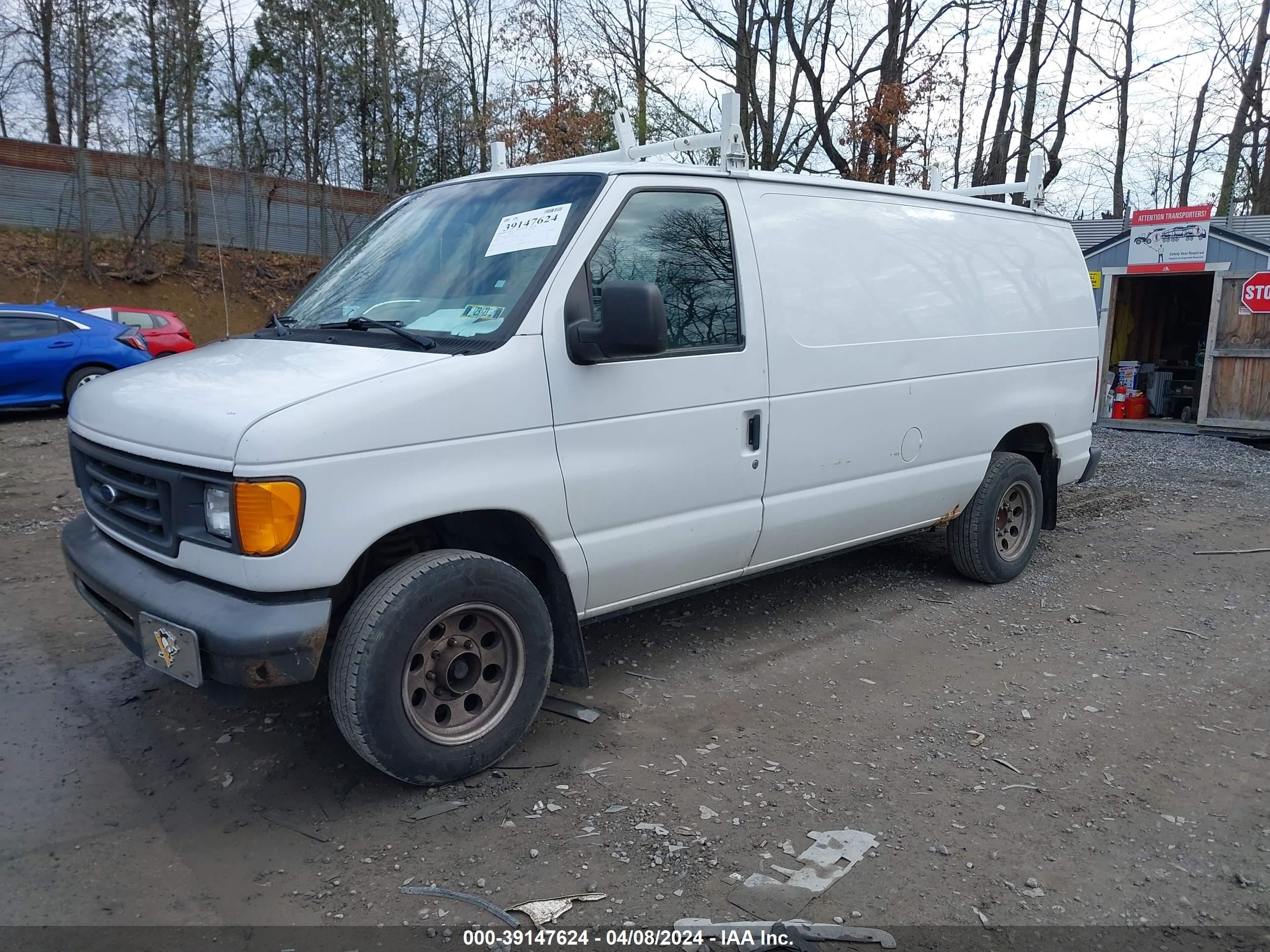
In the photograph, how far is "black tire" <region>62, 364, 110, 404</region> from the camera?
40.6 feet

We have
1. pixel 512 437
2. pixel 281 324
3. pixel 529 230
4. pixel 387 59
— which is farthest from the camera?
pixel 387 59

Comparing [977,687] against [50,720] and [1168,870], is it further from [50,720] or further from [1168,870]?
[50,720]

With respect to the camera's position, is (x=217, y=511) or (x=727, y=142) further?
(x=727, y=142)

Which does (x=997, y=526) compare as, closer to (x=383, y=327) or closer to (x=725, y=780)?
(x=725, y=780)

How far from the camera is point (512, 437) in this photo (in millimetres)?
3473

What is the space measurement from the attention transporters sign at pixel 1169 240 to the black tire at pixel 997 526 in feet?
31.3

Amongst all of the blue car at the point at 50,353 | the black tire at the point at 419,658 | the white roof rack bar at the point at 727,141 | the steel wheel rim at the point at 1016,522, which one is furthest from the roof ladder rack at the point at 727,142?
the blue car at the point at 50,353

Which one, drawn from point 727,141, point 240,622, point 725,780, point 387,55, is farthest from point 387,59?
point 725,780

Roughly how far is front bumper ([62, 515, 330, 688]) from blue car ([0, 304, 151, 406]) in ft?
33.3

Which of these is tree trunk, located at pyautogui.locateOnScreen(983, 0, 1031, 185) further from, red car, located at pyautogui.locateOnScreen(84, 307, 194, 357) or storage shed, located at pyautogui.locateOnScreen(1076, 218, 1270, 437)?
red car, located at pyautogui.locateOnScreen(84, 307, 194, 357)

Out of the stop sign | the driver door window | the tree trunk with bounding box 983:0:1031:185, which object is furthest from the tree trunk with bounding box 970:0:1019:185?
the driver door window

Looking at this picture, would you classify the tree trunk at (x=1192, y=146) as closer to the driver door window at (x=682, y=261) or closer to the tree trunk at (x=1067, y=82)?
the tree trunk at (x=1067, y=82)

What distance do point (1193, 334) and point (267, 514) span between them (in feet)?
56.8

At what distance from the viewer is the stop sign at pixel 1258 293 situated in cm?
1238
